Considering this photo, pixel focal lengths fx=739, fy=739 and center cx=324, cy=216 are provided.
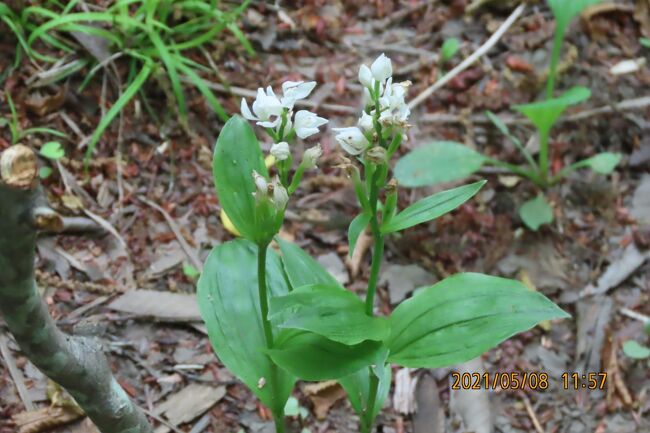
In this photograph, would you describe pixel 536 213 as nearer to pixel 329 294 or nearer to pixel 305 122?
pixel 329 294

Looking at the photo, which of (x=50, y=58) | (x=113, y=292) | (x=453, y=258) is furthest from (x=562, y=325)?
(x=50, y=58)

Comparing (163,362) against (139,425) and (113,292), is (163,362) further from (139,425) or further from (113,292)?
(139,425)

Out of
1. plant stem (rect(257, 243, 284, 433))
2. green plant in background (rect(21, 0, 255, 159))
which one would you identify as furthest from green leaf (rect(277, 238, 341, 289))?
green plant in background (rect(21, 0, 255, 159))

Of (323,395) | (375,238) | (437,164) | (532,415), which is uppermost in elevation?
(375,238)

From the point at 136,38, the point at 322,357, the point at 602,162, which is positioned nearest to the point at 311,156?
the point at 322,357

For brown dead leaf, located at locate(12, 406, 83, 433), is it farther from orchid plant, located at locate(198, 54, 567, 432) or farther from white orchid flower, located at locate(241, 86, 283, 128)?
white orchid flower, located at locate(241, 86, 283, 128)

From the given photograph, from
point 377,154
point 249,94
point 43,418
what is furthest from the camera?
point 249,94
